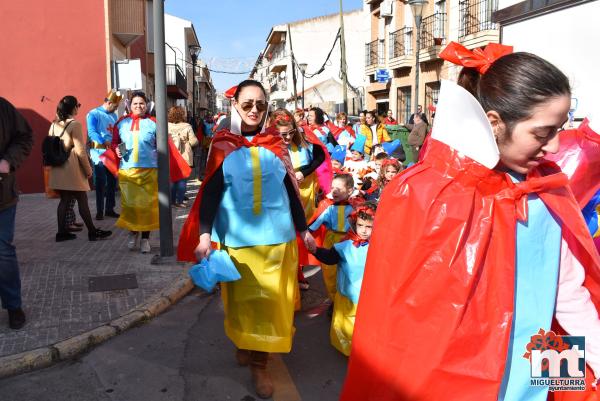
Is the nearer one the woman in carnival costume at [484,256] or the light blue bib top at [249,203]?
the woman in carnival costume at [484,256]

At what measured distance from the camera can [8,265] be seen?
438 centimetres

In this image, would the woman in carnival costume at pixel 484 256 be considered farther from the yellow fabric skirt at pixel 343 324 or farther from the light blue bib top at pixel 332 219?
the light blue bib top at pixel 332 219

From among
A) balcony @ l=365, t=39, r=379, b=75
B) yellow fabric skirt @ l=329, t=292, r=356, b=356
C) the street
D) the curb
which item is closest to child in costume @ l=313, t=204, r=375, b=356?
yellow fabric skirt @ l=329, t=292, r=356, b=356

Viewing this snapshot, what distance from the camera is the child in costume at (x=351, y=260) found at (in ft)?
13.6

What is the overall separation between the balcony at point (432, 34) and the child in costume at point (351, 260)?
61.0 ft

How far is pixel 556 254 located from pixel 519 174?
0.89ft

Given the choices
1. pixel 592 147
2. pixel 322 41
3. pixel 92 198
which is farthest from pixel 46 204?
pixel 322 41

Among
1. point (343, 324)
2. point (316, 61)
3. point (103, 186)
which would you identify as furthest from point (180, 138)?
point (316, 61)

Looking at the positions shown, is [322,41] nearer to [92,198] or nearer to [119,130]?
[92,198]

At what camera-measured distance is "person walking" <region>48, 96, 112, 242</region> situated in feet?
24.7

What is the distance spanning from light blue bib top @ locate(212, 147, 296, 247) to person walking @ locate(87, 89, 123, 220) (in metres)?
5.83

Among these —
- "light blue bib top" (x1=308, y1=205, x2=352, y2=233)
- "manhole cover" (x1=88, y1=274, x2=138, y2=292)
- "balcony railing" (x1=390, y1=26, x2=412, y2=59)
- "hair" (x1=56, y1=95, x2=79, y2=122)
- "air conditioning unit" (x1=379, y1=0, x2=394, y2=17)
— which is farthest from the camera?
"air conditioning unit" (x1=379, y1=0, x2=394, y2=17)

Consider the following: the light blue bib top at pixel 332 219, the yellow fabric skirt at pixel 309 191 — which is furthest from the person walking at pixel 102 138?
the light blue bib top at pixel 332 219

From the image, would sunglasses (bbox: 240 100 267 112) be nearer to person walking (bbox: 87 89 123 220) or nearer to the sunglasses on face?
the sunglasses on face
